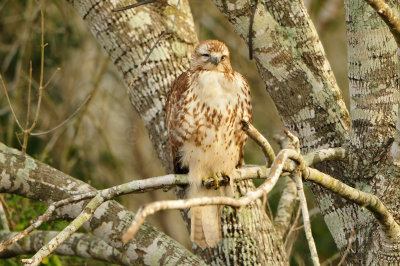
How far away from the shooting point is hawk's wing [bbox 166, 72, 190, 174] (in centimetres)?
350

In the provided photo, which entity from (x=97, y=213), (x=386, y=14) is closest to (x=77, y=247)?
(x=97, y=213)

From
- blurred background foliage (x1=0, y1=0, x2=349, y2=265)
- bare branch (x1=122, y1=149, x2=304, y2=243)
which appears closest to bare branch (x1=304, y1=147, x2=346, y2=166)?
bare branch (x1=122, y1=149, x2=304, y2=243)

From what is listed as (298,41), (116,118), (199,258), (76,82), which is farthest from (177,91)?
(116,118)

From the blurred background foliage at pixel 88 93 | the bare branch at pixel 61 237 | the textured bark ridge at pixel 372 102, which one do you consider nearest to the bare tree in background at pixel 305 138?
the textured bark ridge at pixel 372 102

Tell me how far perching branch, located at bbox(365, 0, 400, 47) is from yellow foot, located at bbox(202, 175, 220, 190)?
1390 millimetres

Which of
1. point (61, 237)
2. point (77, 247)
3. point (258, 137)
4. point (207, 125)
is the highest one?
point (207, 125)

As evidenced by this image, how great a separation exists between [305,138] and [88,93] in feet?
10.9

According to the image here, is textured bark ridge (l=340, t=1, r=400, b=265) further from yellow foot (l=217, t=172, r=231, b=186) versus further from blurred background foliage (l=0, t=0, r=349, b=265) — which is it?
blurred background foliage (l=0, t=0, r=349, b=265)

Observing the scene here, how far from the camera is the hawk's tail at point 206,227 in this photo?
3.60m

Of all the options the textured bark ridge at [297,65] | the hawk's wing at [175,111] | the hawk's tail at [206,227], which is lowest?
the hawk's tail at [206,227]

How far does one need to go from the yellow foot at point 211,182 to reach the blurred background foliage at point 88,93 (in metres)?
2.05

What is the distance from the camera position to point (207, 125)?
3.43m

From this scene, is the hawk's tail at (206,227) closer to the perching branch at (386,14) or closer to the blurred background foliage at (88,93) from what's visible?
the perching branch at (386,14)

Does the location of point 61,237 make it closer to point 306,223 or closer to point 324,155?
point 306,223
